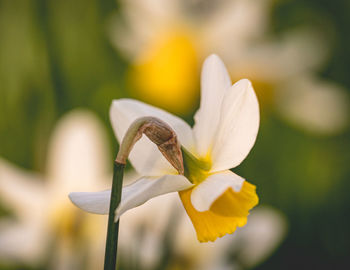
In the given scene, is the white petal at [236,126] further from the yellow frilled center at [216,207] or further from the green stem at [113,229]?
the green stem at [113,229]

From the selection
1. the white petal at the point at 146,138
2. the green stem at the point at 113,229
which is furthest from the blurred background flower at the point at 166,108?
the green stem at the point at 113,229

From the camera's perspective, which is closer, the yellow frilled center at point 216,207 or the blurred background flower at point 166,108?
the yellow frilled center at point 216,207

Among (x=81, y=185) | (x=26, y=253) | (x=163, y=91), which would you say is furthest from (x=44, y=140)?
(x=163, y=91)

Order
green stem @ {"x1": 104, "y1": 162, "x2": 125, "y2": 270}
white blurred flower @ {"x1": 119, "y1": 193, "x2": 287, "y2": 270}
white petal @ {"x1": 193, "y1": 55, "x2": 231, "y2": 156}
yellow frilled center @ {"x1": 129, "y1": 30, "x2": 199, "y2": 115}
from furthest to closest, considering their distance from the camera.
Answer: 1. yellow frilled center @ {"x1": 129, "y1": 30, "x2": 199, "y2": 115}
2. white blurred flower @ {"x1": 119, "y1": 193, "x2": 287, "y2": 270}
3. white petal @ {"x1": 193, "y1": 55, "x2": 231, "y2": 156}
4. green stem @ {"x1": 104, "y1": 162, "x2": 125, "y2": 270}

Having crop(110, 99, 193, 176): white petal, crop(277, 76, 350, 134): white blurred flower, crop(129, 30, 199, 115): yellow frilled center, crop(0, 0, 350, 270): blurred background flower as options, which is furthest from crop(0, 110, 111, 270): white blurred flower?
crop(277, 76, 350, 134): white blurred flower

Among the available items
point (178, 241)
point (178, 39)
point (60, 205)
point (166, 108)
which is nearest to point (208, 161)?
point (178, 241)

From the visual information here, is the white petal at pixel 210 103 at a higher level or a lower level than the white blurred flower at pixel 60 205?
higher

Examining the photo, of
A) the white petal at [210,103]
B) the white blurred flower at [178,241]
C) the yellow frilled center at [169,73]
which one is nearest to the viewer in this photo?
the white petal at [210,103]

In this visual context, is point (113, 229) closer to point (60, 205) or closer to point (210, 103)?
point (210, 103)

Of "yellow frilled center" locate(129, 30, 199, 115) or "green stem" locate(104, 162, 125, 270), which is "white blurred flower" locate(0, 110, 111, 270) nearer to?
"green stem" locate(104, 162, 125, 270)
